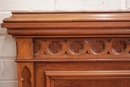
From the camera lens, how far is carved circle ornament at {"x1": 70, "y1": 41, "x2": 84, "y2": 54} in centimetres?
72

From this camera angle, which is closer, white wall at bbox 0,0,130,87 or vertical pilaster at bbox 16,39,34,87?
vertical pilaster at bbox 16,39,34,87

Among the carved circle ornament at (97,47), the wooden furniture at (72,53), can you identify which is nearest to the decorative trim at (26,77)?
the wooden furniture at (72,53)

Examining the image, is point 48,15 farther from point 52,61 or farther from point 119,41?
point 119,41

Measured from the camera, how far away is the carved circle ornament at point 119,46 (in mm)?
720

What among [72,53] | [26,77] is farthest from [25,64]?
[72,53]

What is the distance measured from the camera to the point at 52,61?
711mm

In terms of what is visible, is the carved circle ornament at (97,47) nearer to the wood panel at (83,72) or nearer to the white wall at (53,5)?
the wood panel at (83,72)

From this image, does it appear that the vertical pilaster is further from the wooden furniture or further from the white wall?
the white wall

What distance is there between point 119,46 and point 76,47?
17cm

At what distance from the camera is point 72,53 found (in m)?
0.72

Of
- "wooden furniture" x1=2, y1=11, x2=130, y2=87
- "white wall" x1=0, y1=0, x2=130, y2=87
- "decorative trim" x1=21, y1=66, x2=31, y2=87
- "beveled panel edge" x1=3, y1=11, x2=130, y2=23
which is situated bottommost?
"decorative trim" x1=21, y1=66, x2=31, y2=87

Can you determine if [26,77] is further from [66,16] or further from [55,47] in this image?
[66,16]

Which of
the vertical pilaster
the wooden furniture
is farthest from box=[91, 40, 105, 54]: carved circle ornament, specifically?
the vertical pilaster

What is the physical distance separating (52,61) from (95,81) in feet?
0.63
